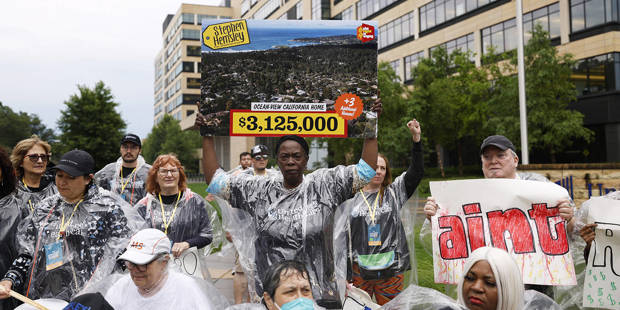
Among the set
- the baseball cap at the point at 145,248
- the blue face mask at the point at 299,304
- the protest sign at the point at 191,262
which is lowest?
the protest sign at the point at 191,262

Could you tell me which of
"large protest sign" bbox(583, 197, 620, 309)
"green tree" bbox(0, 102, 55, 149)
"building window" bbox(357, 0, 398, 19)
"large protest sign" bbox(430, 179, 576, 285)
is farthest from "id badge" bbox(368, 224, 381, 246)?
"green tree" bbox(0, 102, 55, 149)

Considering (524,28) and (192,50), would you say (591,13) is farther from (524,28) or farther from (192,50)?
(192,50)

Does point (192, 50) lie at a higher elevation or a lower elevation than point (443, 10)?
higher

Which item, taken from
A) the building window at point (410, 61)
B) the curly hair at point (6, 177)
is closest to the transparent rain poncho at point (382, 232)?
the curly hair at point (6, 177)

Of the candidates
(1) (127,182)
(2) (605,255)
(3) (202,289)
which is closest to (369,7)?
(1) (127,182)

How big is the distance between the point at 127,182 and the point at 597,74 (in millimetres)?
25653

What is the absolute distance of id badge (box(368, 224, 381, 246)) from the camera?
13.1 ft

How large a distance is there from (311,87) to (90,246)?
73.5 inches

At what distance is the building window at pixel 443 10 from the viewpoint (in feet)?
103

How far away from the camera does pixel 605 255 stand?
3064mm

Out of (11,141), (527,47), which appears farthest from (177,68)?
(527,47)

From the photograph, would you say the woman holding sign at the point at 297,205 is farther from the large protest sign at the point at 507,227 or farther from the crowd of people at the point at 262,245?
the large protest sign at the point at 507,227

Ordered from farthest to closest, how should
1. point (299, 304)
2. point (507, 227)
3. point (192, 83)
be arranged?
point (192, 83) → point (507, 227) → point (299, 304)

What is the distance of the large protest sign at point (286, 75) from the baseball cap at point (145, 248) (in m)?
0.89
